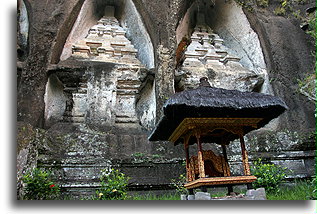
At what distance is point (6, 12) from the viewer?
395 cm

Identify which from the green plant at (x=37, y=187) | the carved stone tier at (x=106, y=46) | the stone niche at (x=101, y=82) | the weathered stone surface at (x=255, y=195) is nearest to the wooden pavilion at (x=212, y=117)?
the weathered stone surface at (x=255, y=195)

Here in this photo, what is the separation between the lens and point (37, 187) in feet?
13.2

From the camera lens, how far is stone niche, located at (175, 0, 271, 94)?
23.2ft

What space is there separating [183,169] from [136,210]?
1.78 m

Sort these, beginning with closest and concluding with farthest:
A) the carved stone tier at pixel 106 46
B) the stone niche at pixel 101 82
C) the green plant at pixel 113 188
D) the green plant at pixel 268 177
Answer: the green plant at pixel 113 188 → the green plant at pixel 268 177 → the stone niche at pixel 101 82 → the carved stone tier at pixel 106 46

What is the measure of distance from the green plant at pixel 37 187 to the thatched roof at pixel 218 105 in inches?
71.1

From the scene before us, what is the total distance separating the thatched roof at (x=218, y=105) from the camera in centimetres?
332

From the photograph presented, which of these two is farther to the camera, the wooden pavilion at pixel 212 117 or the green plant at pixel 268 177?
the green plant at pixel 268 177

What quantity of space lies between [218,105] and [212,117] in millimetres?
346

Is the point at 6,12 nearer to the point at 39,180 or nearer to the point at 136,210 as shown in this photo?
the point at 39,180

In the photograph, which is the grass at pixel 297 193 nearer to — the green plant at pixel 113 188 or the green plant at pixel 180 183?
the green plant at pixel 180 183

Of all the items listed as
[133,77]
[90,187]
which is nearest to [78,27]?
[133,77]

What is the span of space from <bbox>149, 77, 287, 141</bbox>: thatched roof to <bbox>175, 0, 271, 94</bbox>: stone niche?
334 centimetres

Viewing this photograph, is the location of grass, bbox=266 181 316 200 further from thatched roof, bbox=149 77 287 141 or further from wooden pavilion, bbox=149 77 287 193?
thatched roof, bbox=149 77 287 141
